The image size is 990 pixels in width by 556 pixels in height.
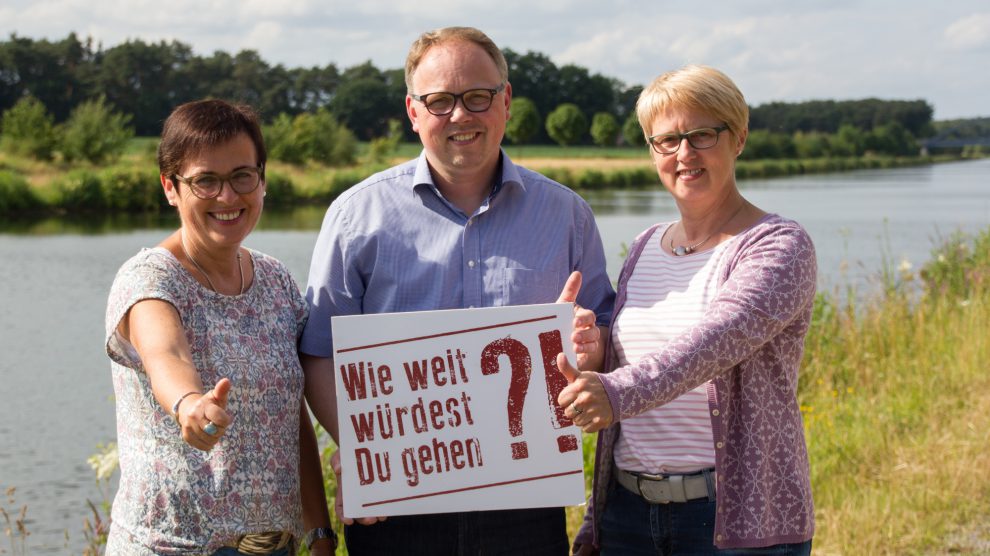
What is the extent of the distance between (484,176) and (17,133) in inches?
1906

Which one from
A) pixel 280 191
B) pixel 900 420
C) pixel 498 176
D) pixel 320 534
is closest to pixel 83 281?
pixel 900 420

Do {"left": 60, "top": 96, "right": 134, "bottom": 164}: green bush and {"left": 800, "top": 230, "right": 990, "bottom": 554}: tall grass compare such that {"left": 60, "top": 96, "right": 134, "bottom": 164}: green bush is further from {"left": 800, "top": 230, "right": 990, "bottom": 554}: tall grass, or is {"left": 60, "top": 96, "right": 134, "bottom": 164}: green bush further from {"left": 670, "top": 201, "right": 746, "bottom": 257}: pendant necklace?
→ {"left": 670, "top": 201, "right": 746, "bottom": 257}: pendant necklace

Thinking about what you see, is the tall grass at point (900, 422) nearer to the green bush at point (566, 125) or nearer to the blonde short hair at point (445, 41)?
the blonde short hair at point (445, 41)

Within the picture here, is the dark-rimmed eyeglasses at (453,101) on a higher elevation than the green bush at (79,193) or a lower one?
higher

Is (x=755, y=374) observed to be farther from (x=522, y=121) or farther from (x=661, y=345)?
(x=522, y=121)

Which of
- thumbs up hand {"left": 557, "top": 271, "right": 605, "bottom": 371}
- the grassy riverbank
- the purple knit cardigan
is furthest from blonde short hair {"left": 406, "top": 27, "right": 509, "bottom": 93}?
the grassy riverbank

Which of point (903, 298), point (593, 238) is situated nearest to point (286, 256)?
point (903, 298)

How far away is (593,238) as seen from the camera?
3.25m

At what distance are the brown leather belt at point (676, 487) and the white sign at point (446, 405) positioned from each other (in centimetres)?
22

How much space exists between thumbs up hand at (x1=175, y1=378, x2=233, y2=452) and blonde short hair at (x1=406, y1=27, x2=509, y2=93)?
122 centimetres

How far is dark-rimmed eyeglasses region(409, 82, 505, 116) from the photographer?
9.71ft

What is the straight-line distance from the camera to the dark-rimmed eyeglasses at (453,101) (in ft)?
9.71

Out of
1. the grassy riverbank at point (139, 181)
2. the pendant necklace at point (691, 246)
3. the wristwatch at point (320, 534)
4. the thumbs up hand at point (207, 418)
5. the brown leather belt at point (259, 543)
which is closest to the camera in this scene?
the thumbs up hand at point (207, 418)

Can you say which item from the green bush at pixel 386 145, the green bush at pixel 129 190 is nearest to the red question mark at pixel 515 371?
the green bush at pixel 129 190
